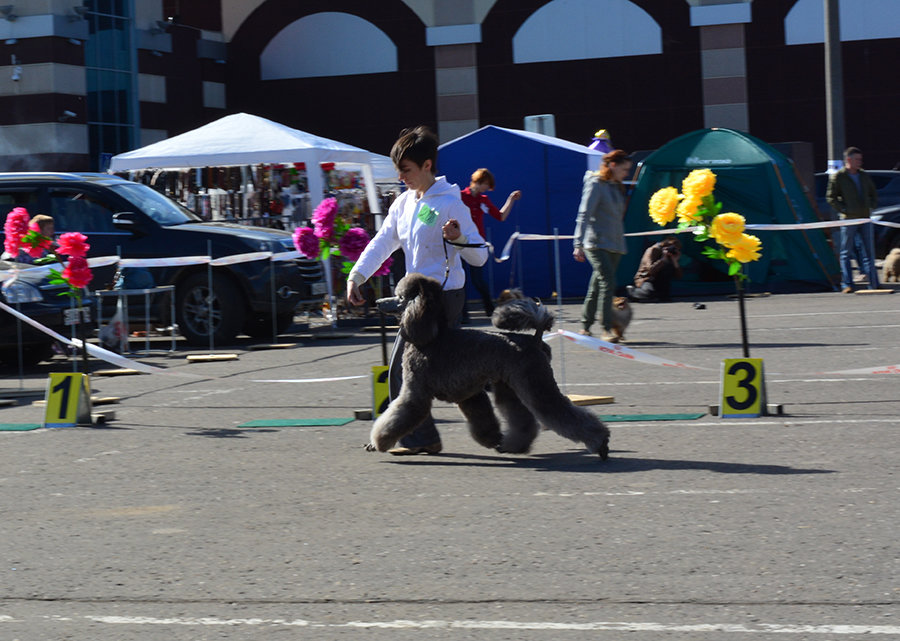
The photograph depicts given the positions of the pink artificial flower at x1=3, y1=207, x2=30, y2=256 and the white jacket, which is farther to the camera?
the pink artificial flower at x1=3, y1=207, x2=30, y2=256

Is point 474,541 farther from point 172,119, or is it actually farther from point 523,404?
point 172,119

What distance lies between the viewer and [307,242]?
543 inches

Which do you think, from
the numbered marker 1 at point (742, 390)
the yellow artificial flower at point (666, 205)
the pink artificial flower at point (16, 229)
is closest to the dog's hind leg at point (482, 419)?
the numbered marker 1 at point (742, 390)

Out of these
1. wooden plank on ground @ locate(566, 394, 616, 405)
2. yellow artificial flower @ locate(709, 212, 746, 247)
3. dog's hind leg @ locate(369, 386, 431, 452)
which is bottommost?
wooden plank on ground @ locate(566, 394, 616, 405)

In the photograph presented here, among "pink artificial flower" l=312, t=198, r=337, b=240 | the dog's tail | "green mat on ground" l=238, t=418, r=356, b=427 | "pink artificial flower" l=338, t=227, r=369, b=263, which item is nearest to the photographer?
the dog's tail

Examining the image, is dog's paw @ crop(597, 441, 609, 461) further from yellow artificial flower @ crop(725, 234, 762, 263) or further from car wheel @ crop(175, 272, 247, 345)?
car wheel @ crop(175, 272, 247, 345)

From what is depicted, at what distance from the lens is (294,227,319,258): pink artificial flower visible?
13.7 m

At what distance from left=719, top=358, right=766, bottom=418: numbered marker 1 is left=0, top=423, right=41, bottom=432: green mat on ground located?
16.1 ft

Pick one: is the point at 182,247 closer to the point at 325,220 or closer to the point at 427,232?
the point at 325,220

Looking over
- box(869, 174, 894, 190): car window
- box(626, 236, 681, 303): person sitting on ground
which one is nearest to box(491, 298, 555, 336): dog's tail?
box(626, 236, 681, 303): person sitting on ground

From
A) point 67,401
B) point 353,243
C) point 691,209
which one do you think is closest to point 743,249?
point 691,209

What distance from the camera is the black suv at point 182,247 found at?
1488 centimetres

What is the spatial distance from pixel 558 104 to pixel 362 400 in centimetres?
2533

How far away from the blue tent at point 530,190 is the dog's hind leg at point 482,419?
12.7m
